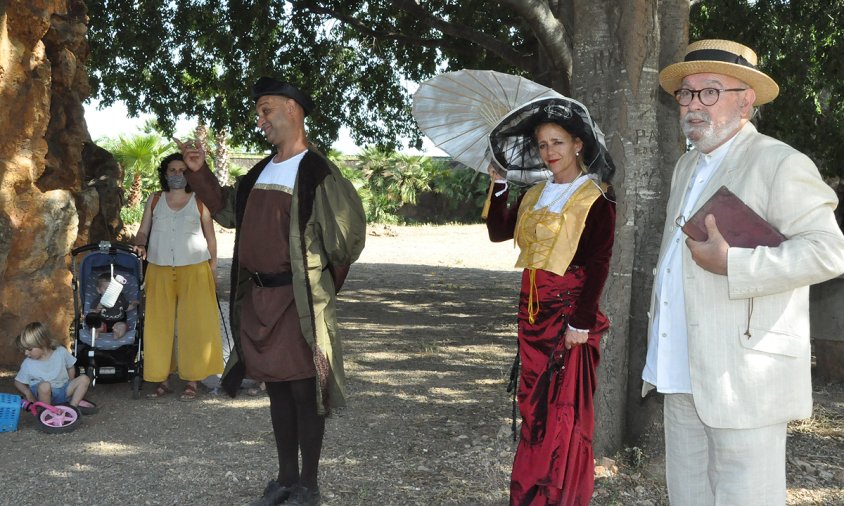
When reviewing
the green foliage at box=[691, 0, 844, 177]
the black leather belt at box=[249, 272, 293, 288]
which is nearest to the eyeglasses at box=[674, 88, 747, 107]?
the black leather belt at box=[249, 272, 293, 288]

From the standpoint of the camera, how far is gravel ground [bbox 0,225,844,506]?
5.12 meters

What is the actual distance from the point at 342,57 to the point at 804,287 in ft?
37.3

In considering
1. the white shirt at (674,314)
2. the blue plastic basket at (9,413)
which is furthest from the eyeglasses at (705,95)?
the blue plastic basket at (9,413)

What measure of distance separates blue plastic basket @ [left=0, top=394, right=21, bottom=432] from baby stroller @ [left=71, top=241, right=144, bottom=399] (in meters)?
0.92

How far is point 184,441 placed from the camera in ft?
20.2

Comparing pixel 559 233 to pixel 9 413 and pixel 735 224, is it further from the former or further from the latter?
pixel 9 413

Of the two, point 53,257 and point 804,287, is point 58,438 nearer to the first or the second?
point 53,257

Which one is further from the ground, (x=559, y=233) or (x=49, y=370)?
(x=559, y=233)

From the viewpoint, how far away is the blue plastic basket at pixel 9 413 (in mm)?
6273

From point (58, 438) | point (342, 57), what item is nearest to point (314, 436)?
point (58, 438)

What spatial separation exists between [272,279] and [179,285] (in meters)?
3.05

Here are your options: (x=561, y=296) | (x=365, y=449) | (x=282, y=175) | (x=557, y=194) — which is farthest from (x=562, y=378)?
(x=365, y=449)

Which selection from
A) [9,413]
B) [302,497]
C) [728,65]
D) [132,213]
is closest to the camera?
[728,65]

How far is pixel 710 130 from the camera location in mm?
3270
